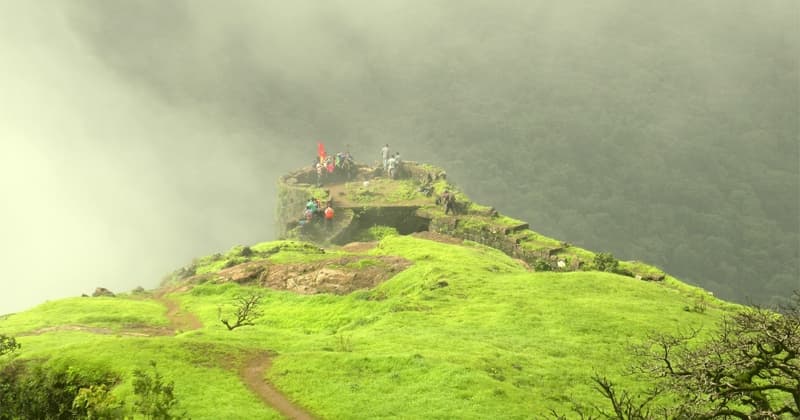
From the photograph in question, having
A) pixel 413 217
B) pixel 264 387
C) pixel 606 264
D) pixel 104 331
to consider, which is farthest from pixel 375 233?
pixel 264 387

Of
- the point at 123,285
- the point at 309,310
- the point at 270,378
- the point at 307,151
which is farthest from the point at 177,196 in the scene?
the point at 270,378

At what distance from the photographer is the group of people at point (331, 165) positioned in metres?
86.6

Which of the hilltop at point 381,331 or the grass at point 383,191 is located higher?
the grass at point 383,191

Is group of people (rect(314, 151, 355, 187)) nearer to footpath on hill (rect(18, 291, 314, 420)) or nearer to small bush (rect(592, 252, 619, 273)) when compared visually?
small bush (rect(592, 252, 619, 273))

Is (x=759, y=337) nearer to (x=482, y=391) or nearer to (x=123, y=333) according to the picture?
(x=482, y=391)

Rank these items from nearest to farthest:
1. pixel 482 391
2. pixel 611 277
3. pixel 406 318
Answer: pixel 482 391 < pixel 406 318 < pixel 611 277

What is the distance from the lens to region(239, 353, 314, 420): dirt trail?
20281mm

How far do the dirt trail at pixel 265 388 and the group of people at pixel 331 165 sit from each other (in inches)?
2421

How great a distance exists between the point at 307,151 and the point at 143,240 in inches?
2218

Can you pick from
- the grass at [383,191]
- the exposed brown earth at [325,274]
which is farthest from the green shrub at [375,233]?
the exposed brown earth at [325,274]

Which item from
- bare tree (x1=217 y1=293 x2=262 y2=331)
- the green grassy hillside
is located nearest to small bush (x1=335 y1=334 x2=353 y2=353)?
the green grassy hillside

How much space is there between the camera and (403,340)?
27.1 metres

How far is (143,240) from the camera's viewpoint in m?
160

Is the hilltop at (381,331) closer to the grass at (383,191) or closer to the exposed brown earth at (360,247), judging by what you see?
the exposed brown earth at (360,247)
